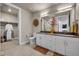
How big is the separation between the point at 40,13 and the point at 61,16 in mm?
363

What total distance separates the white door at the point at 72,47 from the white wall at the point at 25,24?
0.67 meters

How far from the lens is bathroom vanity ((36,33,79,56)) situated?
116cm

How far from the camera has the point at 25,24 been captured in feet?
4.58

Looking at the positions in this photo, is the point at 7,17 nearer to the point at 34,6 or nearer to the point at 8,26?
the point at 8,26

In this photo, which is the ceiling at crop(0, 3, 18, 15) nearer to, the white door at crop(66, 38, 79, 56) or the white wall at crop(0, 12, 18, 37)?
the white wall at crop(0, 12, 18, 37)

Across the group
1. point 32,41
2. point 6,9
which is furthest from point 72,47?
point 6,9

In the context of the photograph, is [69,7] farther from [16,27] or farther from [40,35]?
[16,27]

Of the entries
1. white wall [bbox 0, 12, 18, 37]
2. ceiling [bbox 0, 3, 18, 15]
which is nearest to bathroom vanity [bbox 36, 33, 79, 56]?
white wall [bbox 0, 12, 18, 37]

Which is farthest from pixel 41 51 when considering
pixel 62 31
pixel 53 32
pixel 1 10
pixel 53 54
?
pixel 1 10

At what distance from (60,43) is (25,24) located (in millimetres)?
673

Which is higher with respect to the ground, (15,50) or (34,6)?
(34,6)

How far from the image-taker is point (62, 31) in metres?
1.29

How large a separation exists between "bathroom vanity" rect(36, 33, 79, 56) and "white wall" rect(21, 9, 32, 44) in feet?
0.63

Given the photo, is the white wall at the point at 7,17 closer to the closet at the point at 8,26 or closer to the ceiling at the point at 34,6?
the closet at the point at 8,26
